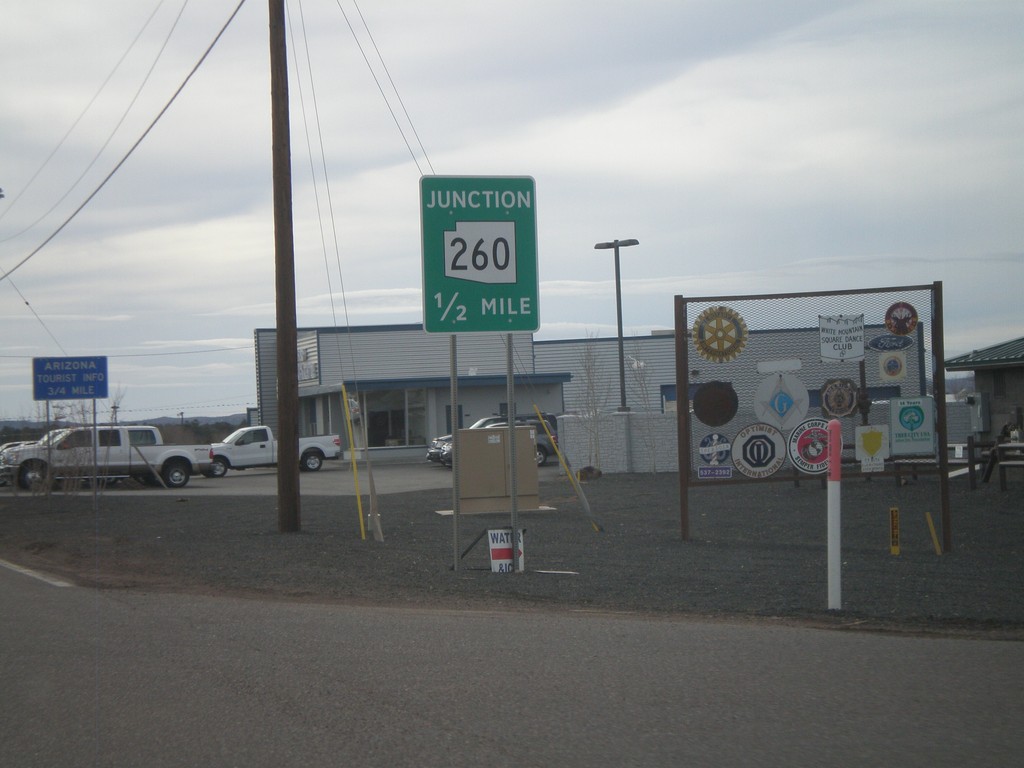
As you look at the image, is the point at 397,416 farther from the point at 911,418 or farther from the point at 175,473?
the point at 911,418

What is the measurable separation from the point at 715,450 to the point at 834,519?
465 centimetres

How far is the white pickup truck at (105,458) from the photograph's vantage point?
25.5 m

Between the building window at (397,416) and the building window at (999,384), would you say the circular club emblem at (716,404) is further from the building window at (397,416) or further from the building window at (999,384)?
the building window at (397,416)

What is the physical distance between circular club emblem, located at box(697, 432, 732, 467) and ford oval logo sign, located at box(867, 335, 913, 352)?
6.85 ft

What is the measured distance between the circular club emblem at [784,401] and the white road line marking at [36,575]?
328 inches

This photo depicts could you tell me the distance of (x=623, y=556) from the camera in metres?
11.9

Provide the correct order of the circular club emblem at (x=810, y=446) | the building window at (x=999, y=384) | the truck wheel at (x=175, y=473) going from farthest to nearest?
1. the truck wheel at (x=175, y=473)
2. the building window at (x=999, y=384)
3. the circular club emblem at (x=810, y=446)

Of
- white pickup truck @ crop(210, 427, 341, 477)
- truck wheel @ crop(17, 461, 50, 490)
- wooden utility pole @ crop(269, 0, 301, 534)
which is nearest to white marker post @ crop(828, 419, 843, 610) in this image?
wooden utility pole @ crop(269, 0, 301, 534)

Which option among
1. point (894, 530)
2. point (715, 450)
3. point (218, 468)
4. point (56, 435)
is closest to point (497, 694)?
point (894, 530)

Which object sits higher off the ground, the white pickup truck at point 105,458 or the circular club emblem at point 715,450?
the circular club emblem at point 715,450

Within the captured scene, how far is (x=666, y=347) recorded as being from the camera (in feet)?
170

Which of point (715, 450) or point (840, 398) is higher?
point (840, 398)

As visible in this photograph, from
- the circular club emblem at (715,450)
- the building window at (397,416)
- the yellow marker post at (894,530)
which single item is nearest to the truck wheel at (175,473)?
the building window at (397,416)

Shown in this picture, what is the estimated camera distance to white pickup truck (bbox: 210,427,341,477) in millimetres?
38562
